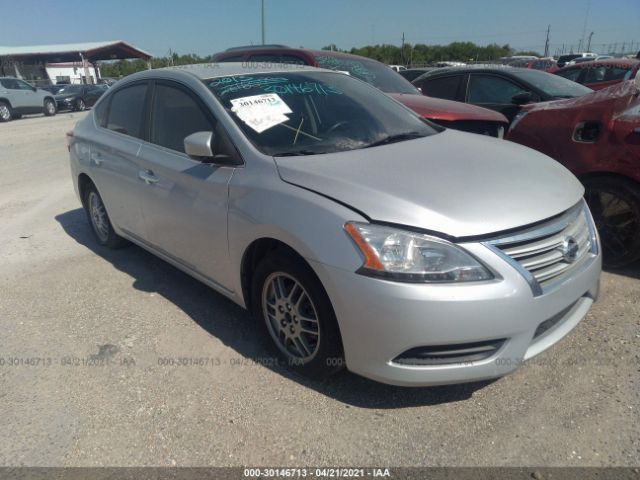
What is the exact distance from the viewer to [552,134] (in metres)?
4.08

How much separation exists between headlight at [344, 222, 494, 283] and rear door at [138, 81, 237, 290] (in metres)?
1.07

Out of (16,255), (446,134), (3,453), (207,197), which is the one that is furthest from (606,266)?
(16,255)

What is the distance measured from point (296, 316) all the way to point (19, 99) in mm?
21974

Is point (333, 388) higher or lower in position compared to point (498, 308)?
lower

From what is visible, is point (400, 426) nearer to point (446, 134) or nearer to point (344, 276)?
point (344, 276)

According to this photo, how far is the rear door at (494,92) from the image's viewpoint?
22.0 ft

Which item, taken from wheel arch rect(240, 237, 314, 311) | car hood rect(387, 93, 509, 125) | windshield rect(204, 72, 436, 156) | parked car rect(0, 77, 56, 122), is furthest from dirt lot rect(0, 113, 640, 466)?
parked car rect(0, 77, 56, 122)

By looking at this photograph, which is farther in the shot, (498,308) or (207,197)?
(207,197)

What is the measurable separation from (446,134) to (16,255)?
422cm

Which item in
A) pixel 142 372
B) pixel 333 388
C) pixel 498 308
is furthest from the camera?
pixel 142 372

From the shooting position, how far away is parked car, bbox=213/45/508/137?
556cm

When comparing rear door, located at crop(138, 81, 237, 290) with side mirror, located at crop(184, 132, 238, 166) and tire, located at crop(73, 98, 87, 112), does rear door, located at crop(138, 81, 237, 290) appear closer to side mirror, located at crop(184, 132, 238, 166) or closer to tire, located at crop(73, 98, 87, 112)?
side mirror, located at crop(184, 132, 238, 166)

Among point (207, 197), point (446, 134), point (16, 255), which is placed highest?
point (446, 134)

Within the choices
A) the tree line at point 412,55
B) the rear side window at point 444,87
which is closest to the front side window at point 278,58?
the rear side window at point 444,87
